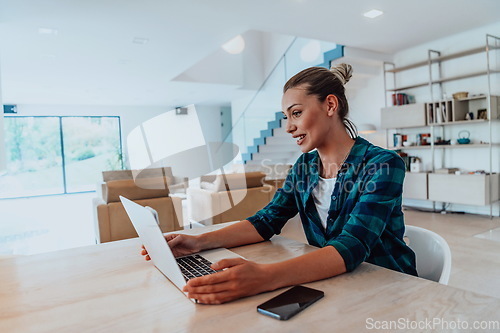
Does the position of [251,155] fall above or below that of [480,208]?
above

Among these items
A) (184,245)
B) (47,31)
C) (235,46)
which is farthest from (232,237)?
(235,46)

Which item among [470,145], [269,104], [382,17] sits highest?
[382,17]

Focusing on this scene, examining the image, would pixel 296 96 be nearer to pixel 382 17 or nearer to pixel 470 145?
pixel 382 17

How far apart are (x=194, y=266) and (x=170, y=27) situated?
415 centimetres

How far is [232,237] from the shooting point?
1151 millimetres

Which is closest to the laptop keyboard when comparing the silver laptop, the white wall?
the silver laptop

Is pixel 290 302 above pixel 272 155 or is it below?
below

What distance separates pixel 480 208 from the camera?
5.12 m

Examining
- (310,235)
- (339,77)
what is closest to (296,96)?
(339,77)

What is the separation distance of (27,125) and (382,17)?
9.68 meters

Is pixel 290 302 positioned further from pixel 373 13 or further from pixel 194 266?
pixel 373 13

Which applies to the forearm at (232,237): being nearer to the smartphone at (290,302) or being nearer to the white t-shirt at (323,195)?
the white t-shirt at (323,195)

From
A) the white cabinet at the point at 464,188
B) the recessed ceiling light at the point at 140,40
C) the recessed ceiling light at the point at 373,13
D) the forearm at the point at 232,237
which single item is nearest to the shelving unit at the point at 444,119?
the white cabinet at the point at 464,188

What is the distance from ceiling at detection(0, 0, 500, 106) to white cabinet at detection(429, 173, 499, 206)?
82.3 inches
